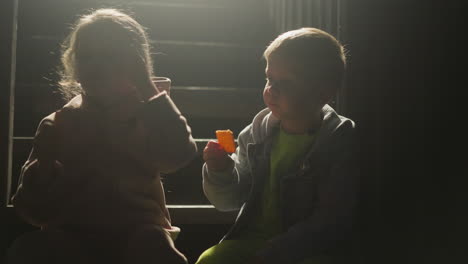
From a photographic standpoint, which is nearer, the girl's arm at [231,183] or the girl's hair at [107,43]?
the girl's hair at [107,43]

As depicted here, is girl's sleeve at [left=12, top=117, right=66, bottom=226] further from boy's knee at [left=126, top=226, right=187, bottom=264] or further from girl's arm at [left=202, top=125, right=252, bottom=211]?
girl's arm at [left=202, top=125, right=252, bottom=211]

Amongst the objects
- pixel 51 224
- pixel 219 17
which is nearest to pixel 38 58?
pixel 219 17

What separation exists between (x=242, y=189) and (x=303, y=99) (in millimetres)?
291

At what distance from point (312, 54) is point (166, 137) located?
1.31ft

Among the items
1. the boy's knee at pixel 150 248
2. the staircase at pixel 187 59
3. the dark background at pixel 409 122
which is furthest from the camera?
the staircase at pixel 187 59

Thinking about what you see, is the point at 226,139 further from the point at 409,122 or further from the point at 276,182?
the point at 409,122

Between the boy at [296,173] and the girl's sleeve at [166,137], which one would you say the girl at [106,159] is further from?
the boy at [296,173]

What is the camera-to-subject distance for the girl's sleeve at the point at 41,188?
48.5 inches

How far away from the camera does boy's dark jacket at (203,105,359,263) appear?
4.38 ft

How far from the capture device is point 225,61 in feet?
9.60

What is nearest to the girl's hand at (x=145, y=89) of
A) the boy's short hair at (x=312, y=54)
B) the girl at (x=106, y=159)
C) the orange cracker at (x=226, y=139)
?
the girl at (x=106, y=159)

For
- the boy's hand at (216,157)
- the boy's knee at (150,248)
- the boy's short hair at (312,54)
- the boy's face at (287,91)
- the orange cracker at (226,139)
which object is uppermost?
the boy's short hair at (312,54)

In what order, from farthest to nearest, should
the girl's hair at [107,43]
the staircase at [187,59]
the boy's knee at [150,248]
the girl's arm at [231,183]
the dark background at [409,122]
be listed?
the staircase at [187,59], the dark background at [409,122], the girl's arm at [231,183], the girl's hair at [107,43], the boy's knee at [150,248]

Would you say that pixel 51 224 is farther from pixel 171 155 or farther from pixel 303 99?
pixel 303 99
